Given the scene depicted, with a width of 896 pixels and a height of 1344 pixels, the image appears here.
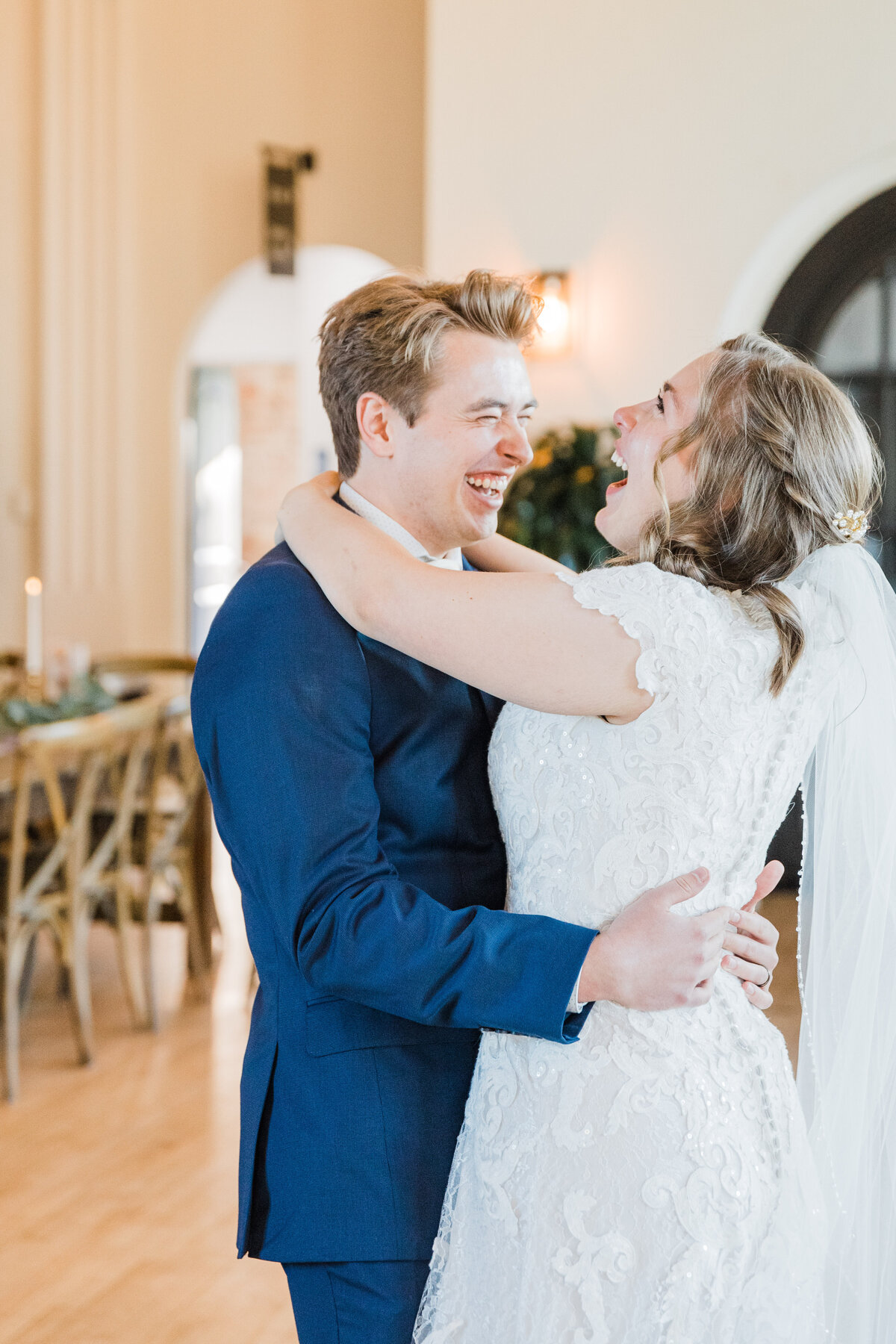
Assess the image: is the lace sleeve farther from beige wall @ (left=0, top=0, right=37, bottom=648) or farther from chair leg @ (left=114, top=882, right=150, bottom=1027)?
beige wall @ (left=0, top=0, right=37, bottom=648)

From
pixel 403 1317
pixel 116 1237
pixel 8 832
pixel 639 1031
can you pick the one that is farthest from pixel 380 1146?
pixel 8 832

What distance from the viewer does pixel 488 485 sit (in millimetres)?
1656

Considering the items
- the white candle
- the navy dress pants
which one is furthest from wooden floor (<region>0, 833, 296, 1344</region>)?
the navy dress pants

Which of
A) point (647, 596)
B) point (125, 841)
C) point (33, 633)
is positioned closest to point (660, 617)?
point (647, 596)

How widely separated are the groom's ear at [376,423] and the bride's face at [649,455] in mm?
288

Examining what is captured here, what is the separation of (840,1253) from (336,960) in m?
0.72

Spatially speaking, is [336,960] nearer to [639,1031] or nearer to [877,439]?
[639,1031]

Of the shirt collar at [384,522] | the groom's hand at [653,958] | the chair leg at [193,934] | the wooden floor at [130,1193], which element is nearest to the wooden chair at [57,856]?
the wooden floor at [130,1193]

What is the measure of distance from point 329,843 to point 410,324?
0.66m

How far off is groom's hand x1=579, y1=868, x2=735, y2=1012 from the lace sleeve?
22 centimetres

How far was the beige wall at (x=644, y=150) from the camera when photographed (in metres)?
4.95

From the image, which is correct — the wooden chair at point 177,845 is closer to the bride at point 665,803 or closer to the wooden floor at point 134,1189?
the wooden floor at point 134,1189

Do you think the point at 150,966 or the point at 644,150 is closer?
the point at 150,966

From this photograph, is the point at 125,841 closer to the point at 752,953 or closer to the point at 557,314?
the point at 557,314
